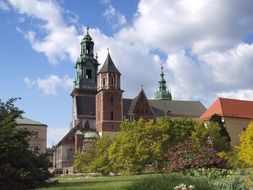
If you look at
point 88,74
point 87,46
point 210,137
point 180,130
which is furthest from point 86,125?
point 180,130

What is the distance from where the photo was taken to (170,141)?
5394 centimetres

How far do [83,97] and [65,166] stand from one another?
17.6m

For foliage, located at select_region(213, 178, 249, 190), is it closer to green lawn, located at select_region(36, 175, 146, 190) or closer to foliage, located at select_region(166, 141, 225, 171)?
green lawn, located at select_region(36, 175, 146, 190)

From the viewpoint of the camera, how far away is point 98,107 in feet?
316

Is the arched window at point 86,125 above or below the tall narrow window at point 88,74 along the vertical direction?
below

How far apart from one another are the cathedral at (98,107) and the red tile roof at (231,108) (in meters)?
19.8

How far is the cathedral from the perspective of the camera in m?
93.5

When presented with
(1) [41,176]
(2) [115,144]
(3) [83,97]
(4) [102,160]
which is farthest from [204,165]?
(3) [83,97]

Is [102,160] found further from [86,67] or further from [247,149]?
[86,67]

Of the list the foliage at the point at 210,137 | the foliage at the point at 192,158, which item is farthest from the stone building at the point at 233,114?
the foliage at the point at 192,158

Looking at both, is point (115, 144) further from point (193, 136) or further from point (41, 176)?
point (41, 176)

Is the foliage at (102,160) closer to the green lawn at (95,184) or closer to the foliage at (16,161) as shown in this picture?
the green lawn at (95,184)

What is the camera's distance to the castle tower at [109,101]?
9306 cm

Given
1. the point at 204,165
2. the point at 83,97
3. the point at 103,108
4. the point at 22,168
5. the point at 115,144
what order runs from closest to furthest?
the point at 22,168 → the point at 204,165 → the point at 115,144 → the point at 103,108 → the point at 83,97
